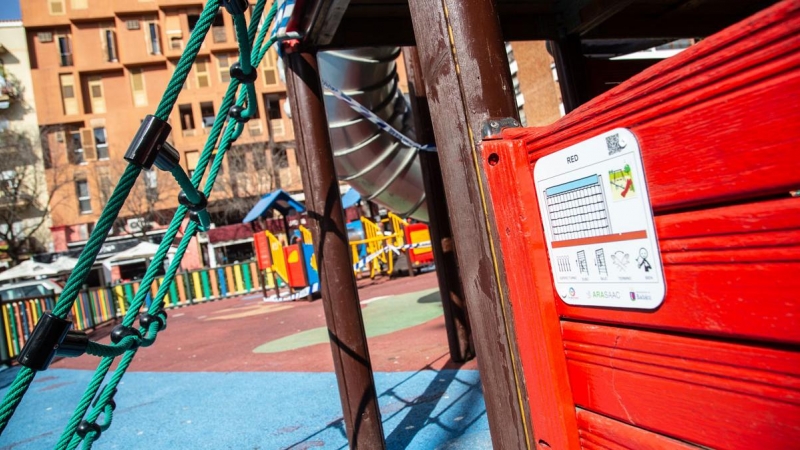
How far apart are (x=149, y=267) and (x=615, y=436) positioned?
4.98ft

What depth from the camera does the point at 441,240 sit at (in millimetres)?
4680

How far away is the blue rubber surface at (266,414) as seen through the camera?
3248mm

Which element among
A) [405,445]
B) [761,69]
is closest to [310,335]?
[405,445]

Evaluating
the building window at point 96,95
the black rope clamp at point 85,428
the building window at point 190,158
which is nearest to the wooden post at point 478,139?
the black rope clamp at point 85,428

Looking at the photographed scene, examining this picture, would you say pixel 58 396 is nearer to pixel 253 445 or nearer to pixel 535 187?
pixel 253 445

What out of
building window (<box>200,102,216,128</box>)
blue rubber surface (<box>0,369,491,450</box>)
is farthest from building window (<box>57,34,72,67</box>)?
blue rubber surface (<box>0,369,491,450</box>)

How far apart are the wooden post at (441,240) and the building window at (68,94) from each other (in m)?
31.3

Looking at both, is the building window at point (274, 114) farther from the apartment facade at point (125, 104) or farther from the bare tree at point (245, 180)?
the bare tree at point (245, 180)

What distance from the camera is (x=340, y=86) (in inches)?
196

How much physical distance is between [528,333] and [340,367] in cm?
176

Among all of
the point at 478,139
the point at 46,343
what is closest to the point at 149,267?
the point at 46,343

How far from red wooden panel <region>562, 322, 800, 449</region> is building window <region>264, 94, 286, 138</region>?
30695 mm

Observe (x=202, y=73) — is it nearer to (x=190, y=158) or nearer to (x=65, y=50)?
(x=190, y=158)

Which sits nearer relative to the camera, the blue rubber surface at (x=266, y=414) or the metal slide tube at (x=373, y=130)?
the blue rubber surface at (x=266, y=414)
